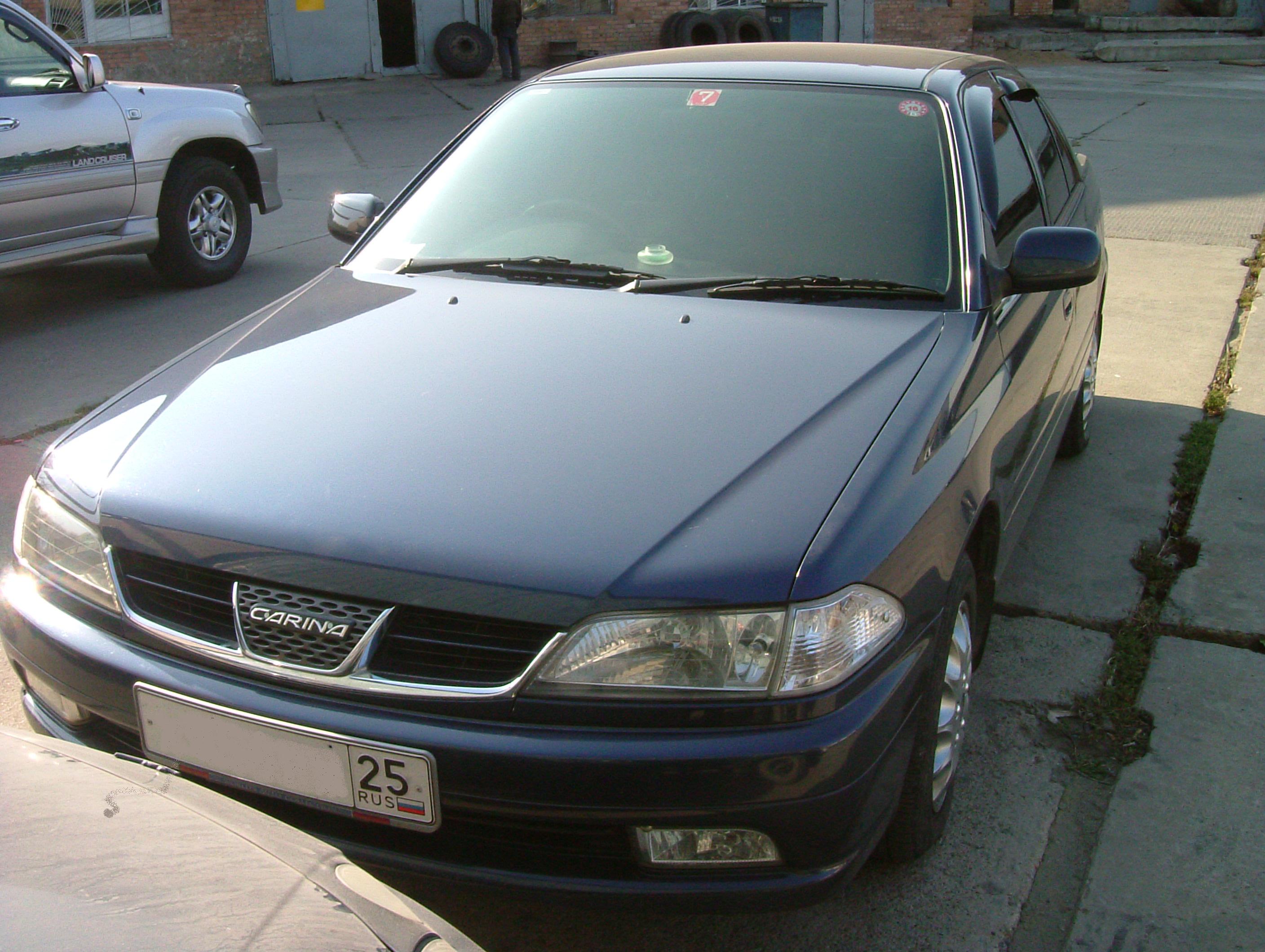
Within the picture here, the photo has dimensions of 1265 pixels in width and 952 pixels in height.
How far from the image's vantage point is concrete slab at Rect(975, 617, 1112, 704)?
3.26 meters

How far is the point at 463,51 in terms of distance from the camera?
19094 mm

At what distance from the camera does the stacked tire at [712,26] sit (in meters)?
20.6

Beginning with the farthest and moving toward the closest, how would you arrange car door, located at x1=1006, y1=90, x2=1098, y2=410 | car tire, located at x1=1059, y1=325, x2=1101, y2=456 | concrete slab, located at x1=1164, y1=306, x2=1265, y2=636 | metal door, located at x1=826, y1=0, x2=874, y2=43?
metal door, located at x1=826, y1=0, x2=874, y2=43, car tire, located at x1=1059, y1=325, x2=1101, y2=456, car door, located at x1=1006, y1=90, x2=1098, y2=410, concrete slab, located at x1=1164, y1=306, x2=1265, y2=636

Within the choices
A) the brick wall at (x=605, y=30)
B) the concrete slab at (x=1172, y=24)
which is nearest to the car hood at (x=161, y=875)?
the brick wall at (x=605, y=30)

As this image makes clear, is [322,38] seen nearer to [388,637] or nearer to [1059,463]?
[1059,463]

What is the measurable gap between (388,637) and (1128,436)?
12.5 feet

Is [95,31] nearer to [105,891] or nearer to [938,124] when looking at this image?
[938,124]

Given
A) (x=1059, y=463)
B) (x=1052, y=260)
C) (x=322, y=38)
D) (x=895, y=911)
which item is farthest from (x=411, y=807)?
(x=322, y=38)

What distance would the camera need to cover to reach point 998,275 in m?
2.99

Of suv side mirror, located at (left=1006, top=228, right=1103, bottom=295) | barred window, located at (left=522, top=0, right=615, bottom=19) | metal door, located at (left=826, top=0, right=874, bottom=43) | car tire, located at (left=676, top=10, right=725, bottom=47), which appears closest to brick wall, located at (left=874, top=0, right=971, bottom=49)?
metal door, located at (left=826, top=0, right=874, bottom=43)

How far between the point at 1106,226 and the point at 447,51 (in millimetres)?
12652

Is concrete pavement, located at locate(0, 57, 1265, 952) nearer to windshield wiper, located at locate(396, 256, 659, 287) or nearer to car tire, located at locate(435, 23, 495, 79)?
windshield wiper, located at locate(396, 256, 659, 287)

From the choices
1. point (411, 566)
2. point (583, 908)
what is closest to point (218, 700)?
point (411, 566)

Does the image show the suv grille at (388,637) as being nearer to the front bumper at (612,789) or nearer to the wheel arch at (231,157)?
the front bumper at (612,789)
